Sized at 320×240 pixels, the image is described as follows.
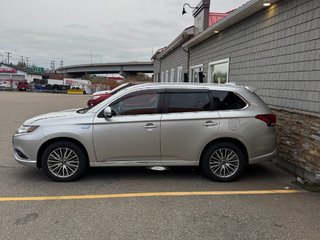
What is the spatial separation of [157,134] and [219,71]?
7.21 m

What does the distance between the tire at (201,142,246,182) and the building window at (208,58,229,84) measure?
5.46m

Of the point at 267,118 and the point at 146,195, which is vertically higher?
the point at 267,118

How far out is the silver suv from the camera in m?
5.63

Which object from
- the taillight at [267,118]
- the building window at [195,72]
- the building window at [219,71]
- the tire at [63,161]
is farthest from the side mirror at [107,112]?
the building window at [195,72]

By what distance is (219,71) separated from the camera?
1223 centimetres

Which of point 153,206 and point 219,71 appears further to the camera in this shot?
point 219,71

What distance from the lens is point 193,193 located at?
5.26 meters

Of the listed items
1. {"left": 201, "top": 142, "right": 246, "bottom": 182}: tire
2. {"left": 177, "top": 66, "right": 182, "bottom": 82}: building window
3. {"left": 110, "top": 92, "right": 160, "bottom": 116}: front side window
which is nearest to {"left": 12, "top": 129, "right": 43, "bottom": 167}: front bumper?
{"left": 110, "top": 92, "right": 160, "bottom": 116}: front side window

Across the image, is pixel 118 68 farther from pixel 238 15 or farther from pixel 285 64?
pixel 285 64

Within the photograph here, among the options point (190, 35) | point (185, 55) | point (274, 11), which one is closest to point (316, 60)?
point (274, 11)

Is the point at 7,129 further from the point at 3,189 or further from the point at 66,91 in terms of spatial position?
the point at 66,91

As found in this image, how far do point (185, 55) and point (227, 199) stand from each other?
13.9 metres

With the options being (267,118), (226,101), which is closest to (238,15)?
(226,101)

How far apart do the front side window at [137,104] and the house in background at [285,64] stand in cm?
285
